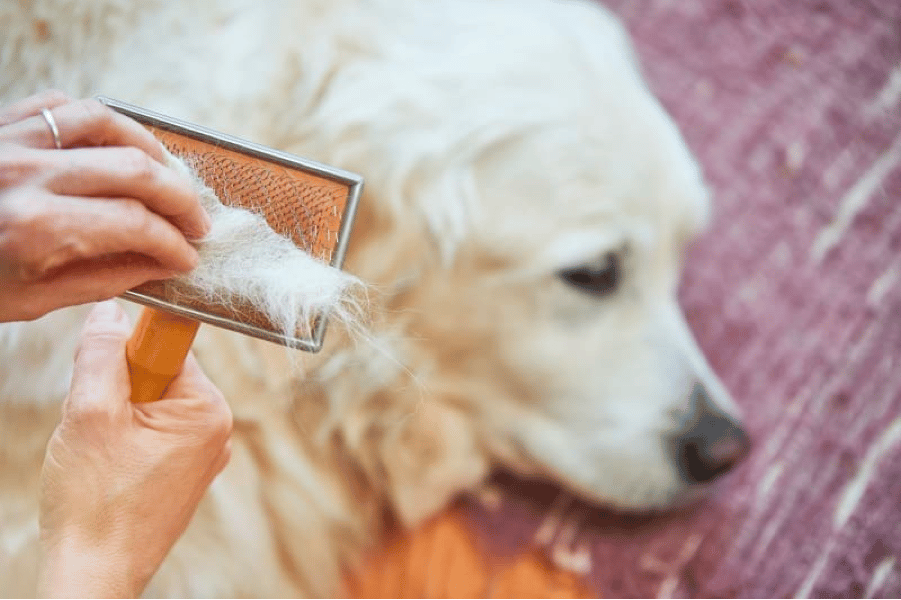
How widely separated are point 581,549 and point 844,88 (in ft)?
1.92

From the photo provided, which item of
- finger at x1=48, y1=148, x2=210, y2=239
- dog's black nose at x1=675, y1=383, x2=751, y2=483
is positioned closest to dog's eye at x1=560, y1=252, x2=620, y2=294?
dog's black nose at x1=675, y1=383, x2=751, y2=483

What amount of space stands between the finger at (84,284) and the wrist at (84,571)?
0.41 ft

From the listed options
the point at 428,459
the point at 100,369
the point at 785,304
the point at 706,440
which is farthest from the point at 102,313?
the point at 785,304

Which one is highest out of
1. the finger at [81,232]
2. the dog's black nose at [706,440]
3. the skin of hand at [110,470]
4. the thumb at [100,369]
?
the finger at [81,232]

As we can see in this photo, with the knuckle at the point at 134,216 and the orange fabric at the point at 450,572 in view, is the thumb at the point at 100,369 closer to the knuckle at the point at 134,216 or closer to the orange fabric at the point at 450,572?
the knuckle at the point at 134,216

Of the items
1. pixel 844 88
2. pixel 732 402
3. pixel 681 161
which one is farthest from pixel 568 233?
pixel 844 88

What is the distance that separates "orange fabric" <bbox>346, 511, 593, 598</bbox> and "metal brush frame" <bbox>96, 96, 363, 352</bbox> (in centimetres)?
44

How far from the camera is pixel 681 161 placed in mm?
732

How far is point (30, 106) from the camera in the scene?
356 millimetres

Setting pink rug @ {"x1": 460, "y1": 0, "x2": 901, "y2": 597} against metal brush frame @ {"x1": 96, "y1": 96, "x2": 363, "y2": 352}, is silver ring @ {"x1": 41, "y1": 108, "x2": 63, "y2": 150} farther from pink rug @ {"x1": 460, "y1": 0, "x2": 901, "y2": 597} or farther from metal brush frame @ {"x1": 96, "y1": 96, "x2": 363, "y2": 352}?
pink rug @ {"x1": 460, "y1": 0, "x2": 901, "y2": 597}

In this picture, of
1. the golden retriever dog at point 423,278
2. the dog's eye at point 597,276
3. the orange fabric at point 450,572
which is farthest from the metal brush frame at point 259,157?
the orange fabric at point 450,572

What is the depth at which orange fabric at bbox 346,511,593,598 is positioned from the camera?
0.77m

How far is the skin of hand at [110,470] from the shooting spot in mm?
390

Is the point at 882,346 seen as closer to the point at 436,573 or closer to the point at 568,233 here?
the point at 568,233
